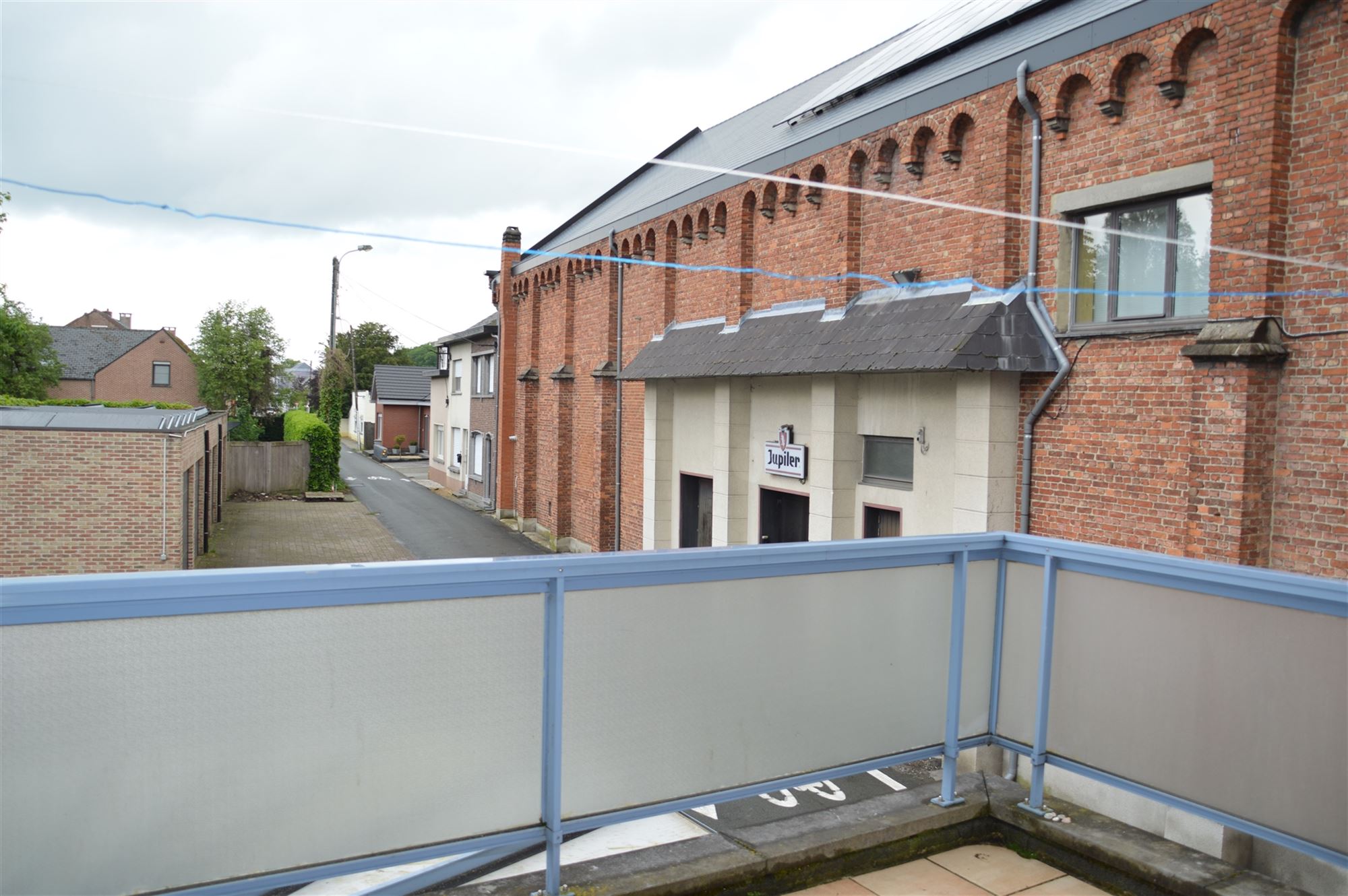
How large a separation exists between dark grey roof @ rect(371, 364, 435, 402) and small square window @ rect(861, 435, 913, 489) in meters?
55.7

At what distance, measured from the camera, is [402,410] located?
67.2m

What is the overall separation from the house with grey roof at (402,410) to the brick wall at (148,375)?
37.7 ft

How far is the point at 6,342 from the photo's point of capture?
47344mm

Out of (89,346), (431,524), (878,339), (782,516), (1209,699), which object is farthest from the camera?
(89,346)

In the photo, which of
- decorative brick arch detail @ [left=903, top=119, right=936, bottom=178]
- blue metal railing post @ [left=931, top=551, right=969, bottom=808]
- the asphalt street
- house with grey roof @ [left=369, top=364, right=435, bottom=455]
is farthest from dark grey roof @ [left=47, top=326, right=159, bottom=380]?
blue metal railing post @ [left=931, top=551, right=969, bottom=808]

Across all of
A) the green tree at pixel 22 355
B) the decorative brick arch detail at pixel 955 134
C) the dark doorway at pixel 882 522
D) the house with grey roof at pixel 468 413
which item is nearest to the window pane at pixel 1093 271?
the decorative brick arch detail at pixel 955 134

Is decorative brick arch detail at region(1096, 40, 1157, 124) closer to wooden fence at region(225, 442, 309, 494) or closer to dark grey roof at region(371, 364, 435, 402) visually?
wooden fence at region(225, 442, 309, 494)

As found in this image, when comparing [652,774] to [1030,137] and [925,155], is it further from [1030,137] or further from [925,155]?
[925,155]

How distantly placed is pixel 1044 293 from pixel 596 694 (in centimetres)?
850

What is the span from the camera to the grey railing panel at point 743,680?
11.9 feet

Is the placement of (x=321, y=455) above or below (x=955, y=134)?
below

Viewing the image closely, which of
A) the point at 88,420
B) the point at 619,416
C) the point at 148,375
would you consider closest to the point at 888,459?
the point at 619,416

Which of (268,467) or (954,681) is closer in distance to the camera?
(954,681)

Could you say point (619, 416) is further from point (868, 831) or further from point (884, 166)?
point (868, 831)
